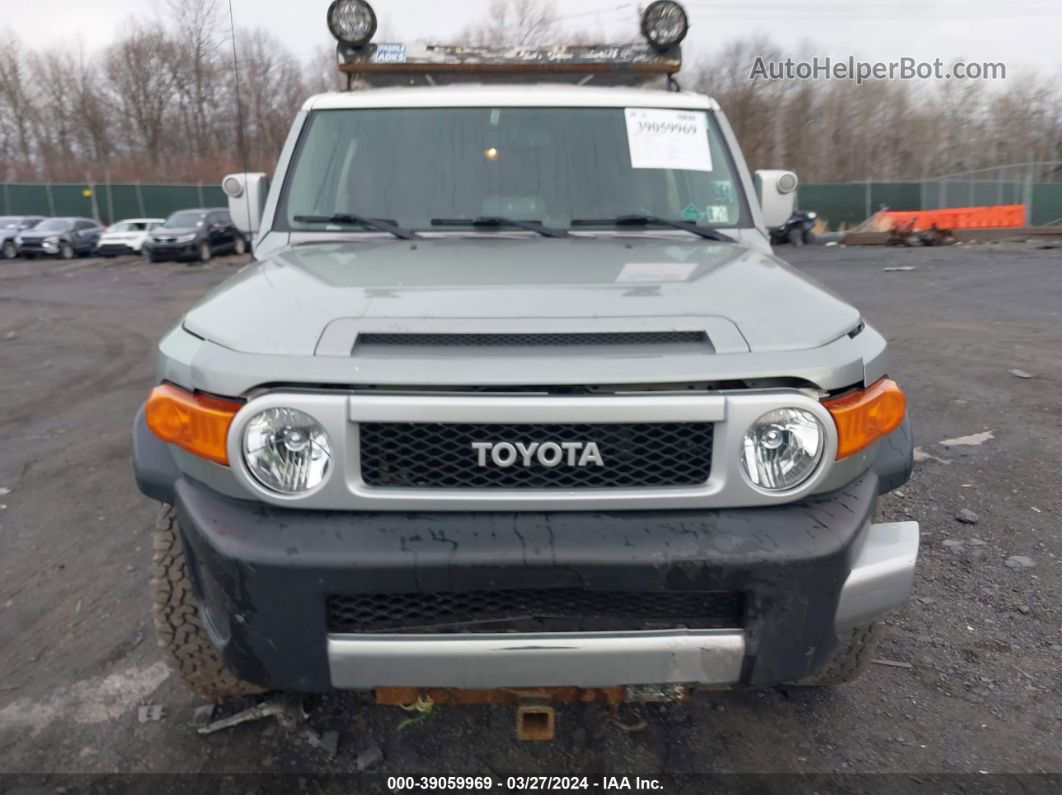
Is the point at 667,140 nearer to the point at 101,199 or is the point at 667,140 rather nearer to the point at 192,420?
the point at 192,420

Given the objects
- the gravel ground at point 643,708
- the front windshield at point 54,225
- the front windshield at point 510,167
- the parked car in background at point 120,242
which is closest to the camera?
the gravel ground at point 643,708

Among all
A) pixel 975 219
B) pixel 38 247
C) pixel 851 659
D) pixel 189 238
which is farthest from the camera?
pixel 38 247

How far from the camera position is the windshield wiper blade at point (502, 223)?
3.11 metres

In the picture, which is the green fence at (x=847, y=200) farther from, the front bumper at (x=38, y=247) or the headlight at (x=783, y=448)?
the headlight at (x=783, y=448)

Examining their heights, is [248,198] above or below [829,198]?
above

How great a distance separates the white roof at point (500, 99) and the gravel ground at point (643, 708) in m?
2.25

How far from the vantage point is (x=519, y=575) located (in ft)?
6.09

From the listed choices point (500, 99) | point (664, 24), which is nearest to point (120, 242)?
point (664, 24)

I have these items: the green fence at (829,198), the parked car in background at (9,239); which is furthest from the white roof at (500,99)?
the green fence at (829,198)

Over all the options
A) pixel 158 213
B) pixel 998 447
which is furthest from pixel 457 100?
pixel 158 213

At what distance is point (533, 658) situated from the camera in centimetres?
191

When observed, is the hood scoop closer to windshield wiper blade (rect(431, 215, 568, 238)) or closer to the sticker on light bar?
windshield wiper blade (rect(431, 215, 568, 238))

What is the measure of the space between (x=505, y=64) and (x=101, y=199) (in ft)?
138

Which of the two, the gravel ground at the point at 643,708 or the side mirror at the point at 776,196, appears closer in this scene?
the gravel ground at the point at 643,708
